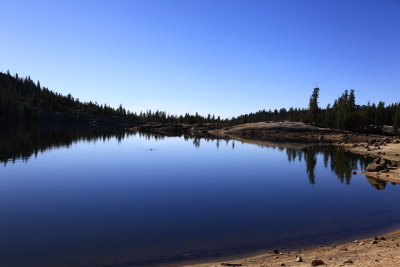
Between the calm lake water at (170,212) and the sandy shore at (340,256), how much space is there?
156 cm

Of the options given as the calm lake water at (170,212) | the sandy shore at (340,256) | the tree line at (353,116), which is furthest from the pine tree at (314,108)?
the sandy shore at (340,256)

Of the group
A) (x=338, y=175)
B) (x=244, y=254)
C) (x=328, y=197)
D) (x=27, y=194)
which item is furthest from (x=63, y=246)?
(x=338, y=175)

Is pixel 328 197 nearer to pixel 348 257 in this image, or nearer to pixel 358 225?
pixel 358 225

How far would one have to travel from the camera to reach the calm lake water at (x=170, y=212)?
16.7m

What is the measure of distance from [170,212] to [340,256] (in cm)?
1230

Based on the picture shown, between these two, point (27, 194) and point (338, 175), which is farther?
point (338, 175)

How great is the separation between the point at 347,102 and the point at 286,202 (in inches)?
5339

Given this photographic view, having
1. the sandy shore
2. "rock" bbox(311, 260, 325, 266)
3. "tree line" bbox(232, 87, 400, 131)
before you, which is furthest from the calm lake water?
"tree line" bbox(232, 87, 400, 131)

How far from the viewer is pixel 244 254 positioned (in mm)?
16484

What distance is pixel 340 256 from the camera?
576 inches

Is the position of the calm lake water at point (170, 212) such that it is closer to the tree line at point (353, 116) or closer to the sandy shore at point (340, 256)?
the sandy shore at point (340, 256)

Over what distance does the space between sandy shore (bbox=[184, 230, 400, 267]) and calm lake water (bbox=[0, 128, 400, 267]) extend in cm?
156

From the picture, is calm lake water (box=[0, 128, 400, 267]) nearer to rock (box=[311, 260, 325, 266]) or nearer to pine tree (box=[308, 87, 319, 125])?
rock (box=[311, 260, 325, 266])

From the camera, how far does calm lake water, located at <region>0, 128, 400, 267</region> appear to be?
54.7 feet
